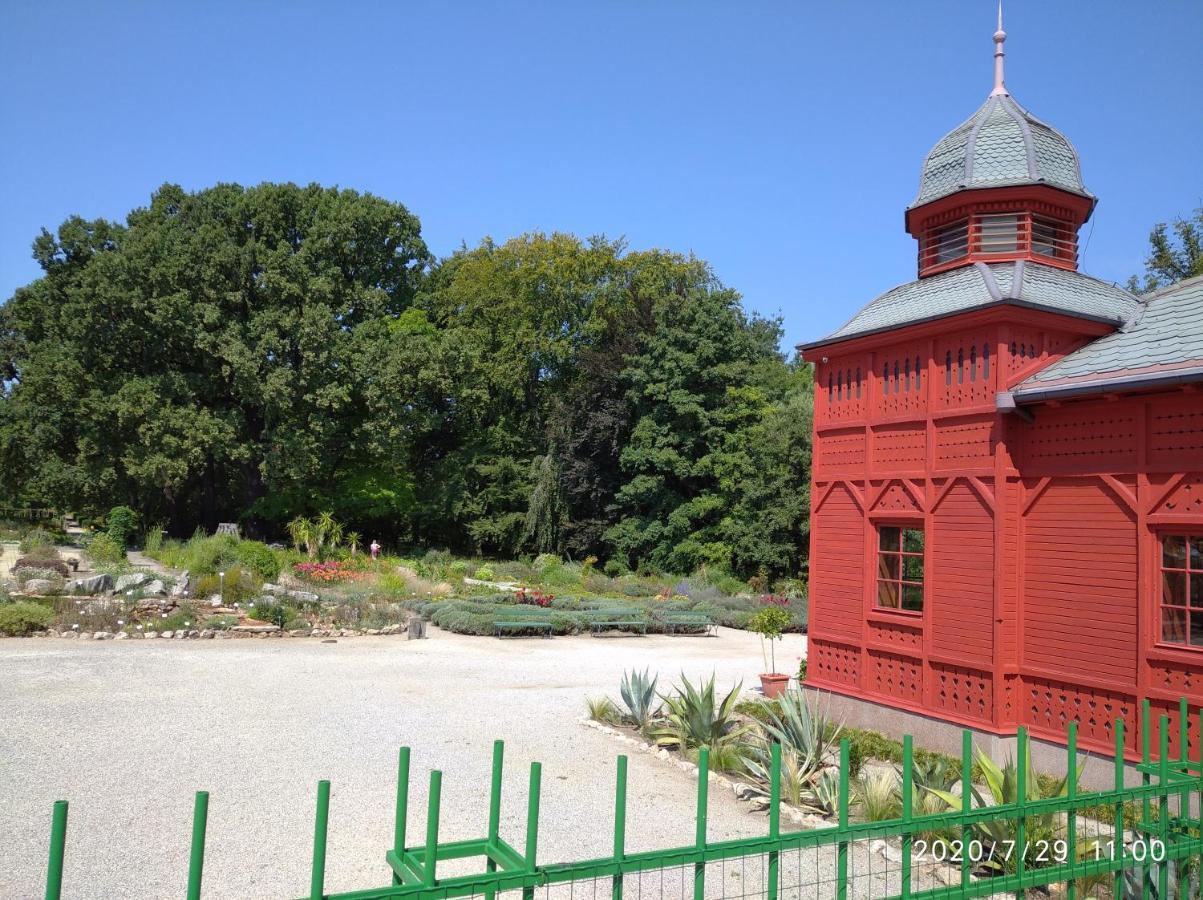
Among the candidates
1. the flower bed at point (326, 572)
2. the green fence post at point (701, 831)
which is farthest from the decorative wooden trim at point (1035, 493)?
the flower bed at point (326, 572)

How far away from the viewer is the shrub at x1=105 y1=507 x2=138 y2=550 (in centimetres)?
2981

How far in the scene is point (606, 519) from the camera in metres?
35.9

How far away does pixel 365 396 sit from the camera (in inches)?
1324

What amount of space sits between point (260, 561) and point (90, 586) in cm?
474

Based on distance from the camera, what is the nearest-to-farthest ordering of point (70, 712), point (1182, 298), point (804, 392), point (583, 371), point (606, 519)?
1. point (1182, 298)
2. point (70, 712)
3. point (804, 392)
4. point (606, 519)
5. point (583, 371)

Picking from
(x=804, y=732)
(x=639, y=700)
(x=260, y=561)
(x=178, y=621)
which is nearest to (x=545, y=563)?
(x=260, y=561)

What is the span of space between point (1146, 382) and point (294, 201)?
3317 centimetres

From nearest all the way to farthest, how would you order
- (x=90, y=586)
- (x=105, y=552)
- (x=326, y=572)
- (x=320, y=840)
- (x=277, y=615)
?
(x=320, y=840) → (x=277, y=615) → (x=90, y=586) → (x=326, y=572) → (x=105, y=552)

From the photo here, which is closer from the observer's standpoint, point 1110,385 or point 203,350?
point 1110,385

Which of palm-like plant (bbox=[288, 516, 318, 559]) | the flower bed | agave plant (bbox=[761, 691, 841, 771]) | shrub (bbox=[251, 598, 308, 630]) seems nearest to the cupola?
agave plant (bbox=[761, 691, 841, 771])

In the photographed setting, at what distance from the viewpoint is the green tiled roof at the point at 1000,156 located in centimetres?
1147

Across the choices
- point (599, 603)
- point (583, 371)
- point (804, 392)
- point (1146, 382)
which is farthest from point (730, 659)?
point (583, 371)

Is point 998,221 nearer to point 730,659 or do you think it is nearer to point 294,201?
point 730,659

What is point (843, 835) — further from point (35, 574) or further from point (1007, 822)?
point (35, 574)
